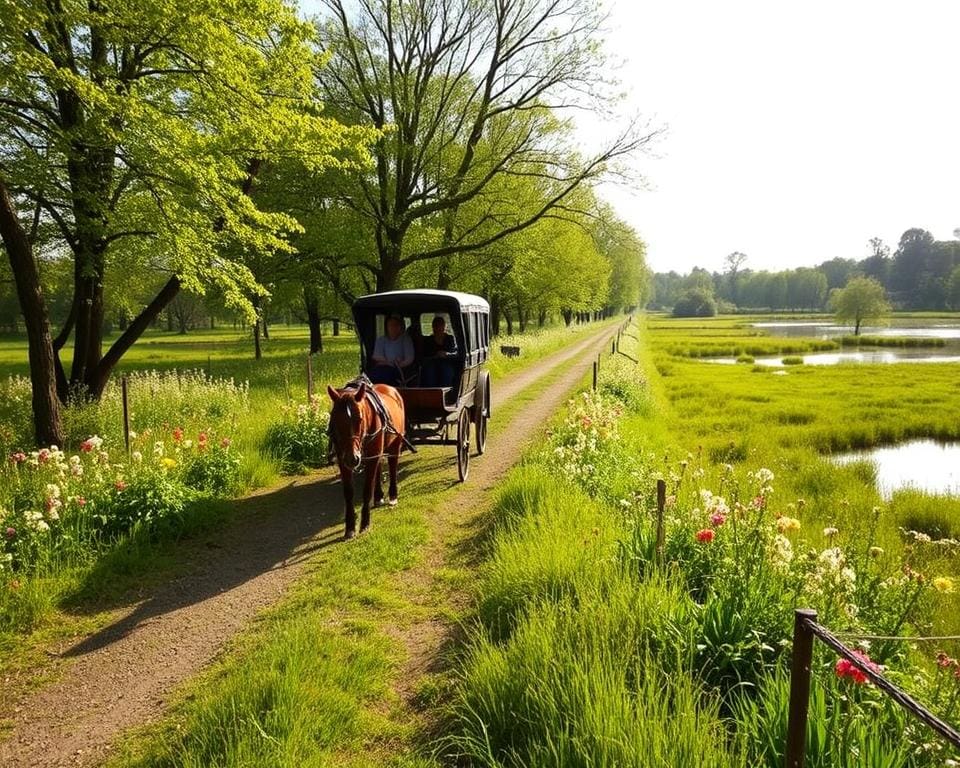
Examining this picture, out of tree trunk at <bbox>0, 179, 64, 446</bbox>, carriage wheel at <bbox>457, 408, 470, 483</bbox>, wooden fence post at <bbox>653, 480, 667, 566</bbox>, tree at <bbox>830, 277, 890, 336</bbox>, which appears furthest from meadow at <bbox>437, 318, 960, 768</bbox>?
tree at <bbox>830, 277, 890, 336</bbox>

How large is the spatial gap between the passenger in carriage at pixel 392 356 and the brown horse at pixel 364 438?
1.01 meters

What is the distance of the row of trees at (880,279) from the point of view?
395 feet

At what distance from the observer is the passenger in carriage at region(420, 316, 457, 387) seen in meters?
8.99

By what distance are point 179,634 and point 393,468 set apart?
345cm

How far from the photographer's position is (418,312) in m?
8.99

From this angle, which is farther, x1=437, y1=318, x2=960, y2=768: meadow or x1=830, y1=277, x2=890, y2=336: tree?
x1=830, y1=277, x2=890, y2=336: tree

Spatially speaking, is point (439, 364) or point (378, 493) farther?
point (439, 364)

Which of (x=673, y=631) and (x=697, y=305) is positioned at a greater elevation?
(x=697, y=305)

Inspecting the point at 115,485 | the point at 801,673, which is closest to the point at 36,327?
the point at 115,485

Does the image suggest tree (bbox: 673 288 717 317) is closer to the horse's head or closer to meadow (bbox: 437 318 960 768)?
meadow (bbox: 437 318 960 768)

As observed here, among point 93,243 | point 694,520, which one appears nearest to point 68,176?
point 93,243

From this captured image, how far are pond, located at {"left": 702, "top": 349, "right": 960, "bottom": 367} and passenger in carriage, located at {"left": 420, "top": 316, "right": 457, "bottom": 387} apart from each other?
109 ft

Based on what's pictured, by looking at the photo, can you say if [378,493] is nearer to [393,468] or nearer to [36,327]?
[393,468]

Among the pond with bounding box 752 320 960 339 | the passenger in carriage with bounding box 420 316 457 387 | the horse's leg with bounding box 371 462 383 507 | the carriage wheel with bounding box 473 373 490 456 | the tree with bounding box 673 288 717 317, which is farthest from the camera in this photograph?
the tree with bounding box 673 288 717 317
